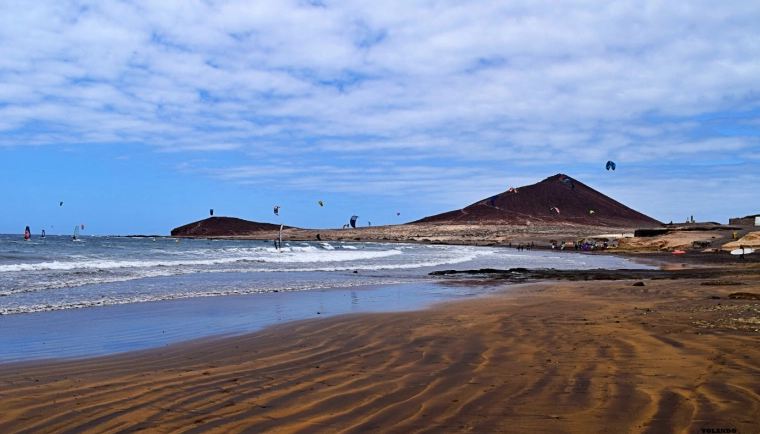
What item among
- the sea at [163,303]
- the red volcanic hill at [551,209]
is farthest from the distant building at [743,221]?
the sea at [163,303]

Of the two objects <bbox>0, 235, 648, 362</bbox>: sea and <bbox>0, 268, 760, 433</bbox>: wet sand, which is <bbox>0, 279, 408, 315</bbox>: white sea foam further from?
<bbox>0, 268, 760, 433</bbox>: wet sand

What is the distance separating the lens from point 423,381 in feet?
19.3

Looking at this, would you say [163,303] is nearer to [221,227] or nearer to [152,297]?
[152,297]

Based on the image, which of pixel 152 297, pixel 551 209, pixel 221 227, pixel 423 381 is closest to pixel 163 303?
pixel 152 297

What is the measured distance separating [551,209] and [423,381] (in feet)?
374

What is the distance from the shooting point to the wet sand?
4.55 metres

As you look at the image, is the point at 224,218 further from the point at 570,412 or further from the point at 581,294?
the point at 570,412

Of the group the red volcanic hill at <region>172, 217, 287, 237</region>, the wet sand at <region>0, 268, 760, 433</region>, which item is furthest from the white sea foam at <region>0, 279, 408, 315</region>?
the red volcanic hill at <region>172, 217, 287, 237</region>

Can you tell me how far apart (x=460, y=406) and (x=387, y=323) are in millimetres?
5823

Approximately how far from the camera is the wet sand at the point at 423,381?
4.55 m

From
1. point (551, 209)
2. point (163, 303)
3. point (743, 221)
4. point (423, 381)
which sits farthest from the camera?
point (551, 209)

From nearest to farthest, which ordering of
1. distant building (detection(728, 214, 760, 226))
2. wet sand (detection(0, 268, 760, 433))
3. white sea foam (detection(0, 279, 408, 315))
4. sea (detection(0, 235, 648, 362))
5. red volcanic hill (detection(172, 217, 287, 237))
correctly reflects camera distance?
wet sand (detection(0, 268, 760, 433)) → sea (detection(0, 235, 648, 362)) → white sea foam (detection(0, 279, 408, 315)) → distant building (detection(728, 214, 760, 226)) → red volcanic hill (detection(172, 217, 287, 237))

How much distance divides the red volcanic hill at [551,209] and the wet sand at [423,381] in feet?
328

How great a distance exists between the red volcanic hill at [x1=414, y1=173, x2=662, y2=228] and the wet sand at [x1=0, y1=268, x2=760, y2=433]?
328 feet
